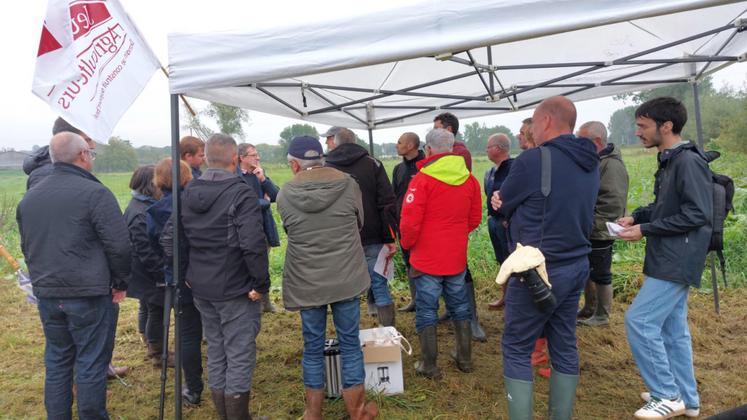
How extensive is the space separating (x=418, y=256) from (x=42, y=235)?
233 cm

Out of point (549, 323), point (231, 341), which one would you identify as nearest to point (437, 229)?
point (549, 323)

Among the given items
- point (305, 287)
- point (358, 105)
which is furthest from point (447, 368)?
point (358, 105)

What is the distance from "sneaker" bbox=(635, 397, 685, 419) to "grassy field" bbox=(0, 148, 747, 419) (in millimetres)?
190

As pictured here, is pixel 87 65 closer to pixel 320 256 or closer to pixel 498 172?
pixel 320 256

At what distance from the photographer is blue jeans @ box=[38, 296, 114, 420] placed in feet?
8.84

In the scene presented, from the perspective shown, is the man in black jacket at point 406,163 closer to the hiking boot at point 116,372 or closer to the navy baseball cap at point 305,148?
the navy baseball cap at point 305,148

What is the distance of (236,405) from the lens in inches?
110

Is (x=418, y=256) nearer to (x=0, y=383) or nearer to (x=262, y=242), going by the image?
(x=262, y=242)

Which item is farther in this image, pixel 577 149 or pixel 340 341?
pixel 340 341

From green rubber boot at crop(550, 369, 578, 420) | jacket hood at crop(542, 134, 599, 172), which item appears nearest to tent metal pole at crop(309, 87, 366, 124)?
jacket hood at crop(542, 134, 599, 172)

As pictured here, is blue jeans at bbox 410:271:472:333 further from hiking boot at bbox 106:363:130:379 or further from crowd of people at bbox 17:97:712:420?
hiking boot at bbox 106:363:130:379

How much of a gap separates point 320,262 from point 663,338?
2190mm

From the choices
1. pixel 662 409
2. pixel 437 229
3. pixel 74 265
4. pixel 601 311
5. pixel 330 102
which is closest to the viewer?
pixel 74 265

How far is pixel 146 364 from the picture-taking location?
4191 mm
